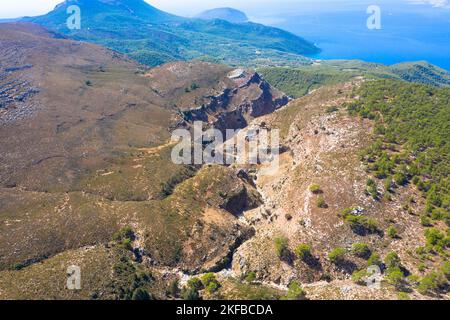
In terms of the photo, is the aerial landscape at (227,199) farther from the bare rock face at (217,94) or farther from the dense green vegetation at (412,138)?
the bare rock face at (217,94)

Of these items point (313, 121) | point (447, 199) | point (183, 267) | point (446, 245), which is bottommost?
point (183, 267)

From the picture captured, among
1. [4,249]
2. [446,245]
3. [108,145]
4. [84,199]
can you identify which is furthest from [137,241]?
[446,245]

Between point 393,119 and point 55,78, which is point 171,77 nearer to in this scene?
point 55,78

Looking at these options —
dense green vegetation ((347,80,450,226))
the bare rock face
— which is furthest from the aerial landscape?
the bare rock face

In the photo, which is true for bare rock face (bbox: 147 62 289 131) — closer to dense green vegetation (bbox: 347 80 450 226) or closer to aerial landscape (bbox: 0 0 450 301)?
aerial landscape (bbox: 0 0 450 301)

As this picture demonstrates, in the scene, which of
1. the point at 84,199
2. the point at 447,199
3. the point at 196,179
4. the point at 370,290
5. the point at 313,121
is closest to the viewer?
the point at 370,290

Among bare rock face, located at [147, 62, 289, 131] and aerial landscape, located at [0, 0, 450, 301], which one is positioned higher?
bare rock face, located at [147, 62, 289, 131]

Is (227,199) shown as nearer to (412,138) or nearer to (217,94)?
(412,138)

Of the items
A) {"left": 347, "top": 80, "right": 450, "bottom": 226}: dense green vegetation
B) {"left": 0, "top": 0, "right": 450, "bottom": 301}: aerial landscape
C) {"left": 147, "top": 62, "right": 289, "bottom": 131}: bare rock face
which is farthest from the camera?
{"left": 147, "top": 62, "right": 289, "bottom": 131}: bare rock face

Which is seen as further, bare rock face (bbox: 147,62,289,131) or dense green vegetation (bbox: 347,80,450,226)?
bare rock face (bbox: 147,62,289,131)
